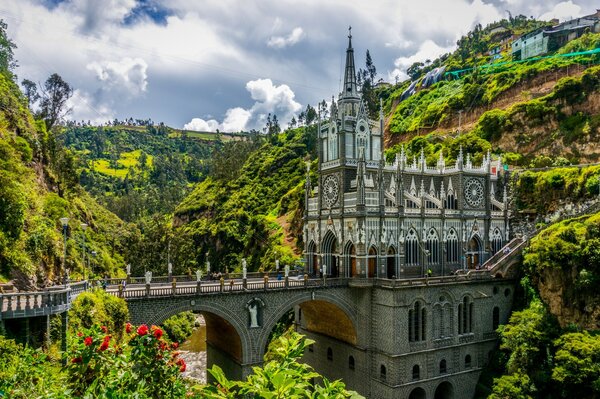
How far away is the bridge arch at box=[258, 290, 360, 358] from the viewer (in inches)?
1398

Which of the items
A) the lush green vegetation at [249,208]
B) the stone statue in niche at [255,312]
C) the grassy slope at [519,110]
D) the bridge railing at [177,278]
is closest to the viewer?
the bridge railing at [177,278]

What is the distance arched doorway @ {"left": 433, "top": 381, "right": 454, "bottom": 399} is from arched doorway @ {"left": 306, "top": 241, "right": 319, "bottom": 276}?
14.3 metres

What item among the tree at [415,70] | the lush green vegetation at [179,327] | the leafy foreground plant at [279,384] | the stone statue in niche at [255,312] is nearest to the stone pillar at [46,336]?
the leafy foreground plant at [279,384]

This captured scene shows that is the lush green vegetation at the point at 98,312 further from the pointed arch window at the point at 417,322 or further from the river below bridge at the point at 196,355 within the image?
the pointed arch window at the point at 417,322

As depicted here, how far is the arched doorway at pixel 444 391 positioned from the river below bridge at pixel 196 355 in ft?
73.0

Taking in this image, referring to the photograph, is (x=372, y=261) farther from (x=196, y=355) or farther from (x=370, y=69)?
(x=370, y=69)

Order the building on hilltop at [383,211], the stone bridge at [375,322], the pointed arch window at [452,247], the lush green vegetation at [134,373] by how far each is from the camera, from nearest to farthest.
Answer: the lush green vegetation at [134,373]
the stone bridge at [375,322]
the building on hilltop at [383,211]
the pointed arch window at [452,247]

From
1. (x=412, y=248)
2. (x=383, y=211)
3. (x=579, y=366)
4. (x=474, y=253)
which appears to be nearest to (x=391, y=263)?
(x=412, y=248)

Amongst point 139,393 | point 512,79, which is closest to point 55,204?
point 139,393

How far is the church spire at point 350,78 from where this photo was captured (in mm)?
44425

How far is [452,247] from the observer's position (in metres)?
44.0

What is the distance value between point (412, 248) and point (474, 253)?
312 inches

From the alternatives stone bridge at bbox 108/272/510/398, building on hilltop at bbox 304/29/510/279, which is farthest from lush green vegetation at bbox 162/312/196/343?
building on hilltop at bbox 304/29/510/279

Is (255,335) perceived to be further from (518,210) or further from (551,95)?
(551,95)
